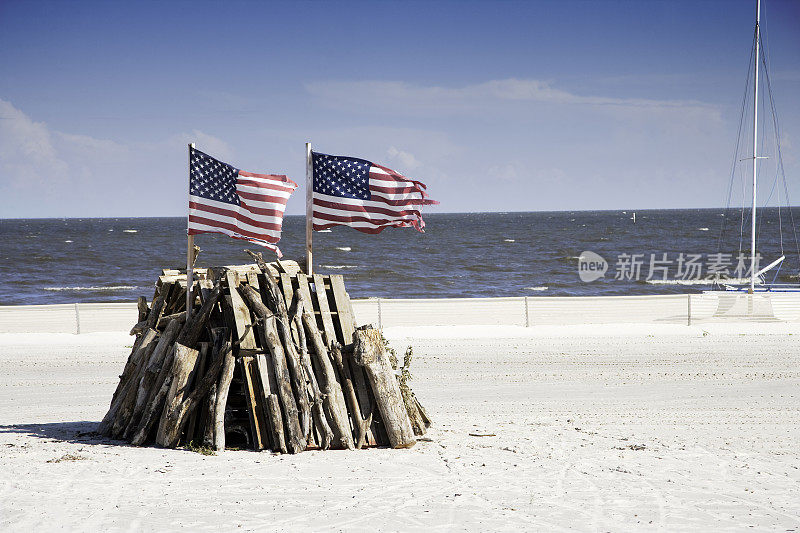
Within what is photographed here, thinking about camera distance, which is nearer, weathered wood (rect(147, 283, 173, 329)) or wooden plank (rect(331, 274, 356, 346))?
wooden plank (rect(331, 274, 356, 346))

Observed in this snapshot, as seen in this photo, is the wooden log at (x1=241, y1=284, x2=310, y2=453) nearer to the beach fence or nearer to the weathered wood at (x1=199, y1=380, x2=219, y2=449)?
the weathered wood at (x1=199, y1=380, x2=219, y2=449)

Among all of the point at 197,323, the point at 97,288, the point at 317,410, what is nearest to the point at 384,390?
the point at 317,410

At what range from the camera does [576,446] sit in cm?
821

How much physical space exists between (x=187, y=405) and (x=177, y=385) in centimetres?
22

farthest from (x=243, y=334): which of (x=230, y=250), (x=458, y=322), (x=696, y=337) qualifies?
(x=230, y=250)

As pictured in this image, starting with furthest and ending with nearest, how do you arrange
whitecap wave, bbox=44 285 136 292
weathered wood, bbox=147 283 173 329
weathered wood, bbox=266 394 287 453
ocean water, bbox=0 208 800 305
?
whitecap wave, bbox=44 285 136 292 → ocean water, bbox=0 208 800 305 → weathered wood, bbox=147 283 173 329 → weathered wood, bbox=266 394 287 453

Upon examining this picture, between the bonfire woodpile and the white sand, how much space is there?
11.1 inches

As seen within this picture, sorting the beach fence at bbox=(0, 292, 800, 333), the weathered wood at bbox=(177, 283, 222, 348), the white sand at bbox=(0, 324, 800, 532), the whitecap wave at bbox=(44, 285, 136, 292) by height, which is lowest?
the white sand at bbox=(0, 324, 800, 532)

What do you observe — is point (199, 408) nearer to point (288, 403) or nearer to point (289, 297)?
point (288, 403)

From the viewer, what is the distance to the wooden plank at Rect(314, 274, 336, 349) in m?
8.20

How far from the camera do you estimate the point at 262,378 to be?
7.66 metres

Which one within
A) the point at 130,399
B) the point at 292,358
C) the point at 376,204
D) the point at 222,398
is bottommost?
the point at 130,399

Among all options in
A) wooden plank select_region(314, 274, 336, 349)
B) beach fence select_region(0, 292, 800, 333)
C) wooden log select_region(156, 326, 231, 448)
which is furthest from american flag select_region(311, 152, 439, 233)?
beach fence select_region(0, 292, 800, 333)

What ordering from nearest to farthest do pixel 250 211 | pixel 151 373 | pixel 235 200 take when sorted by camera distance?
pixel 151 373
pixel 250 211
pixel 235 200
